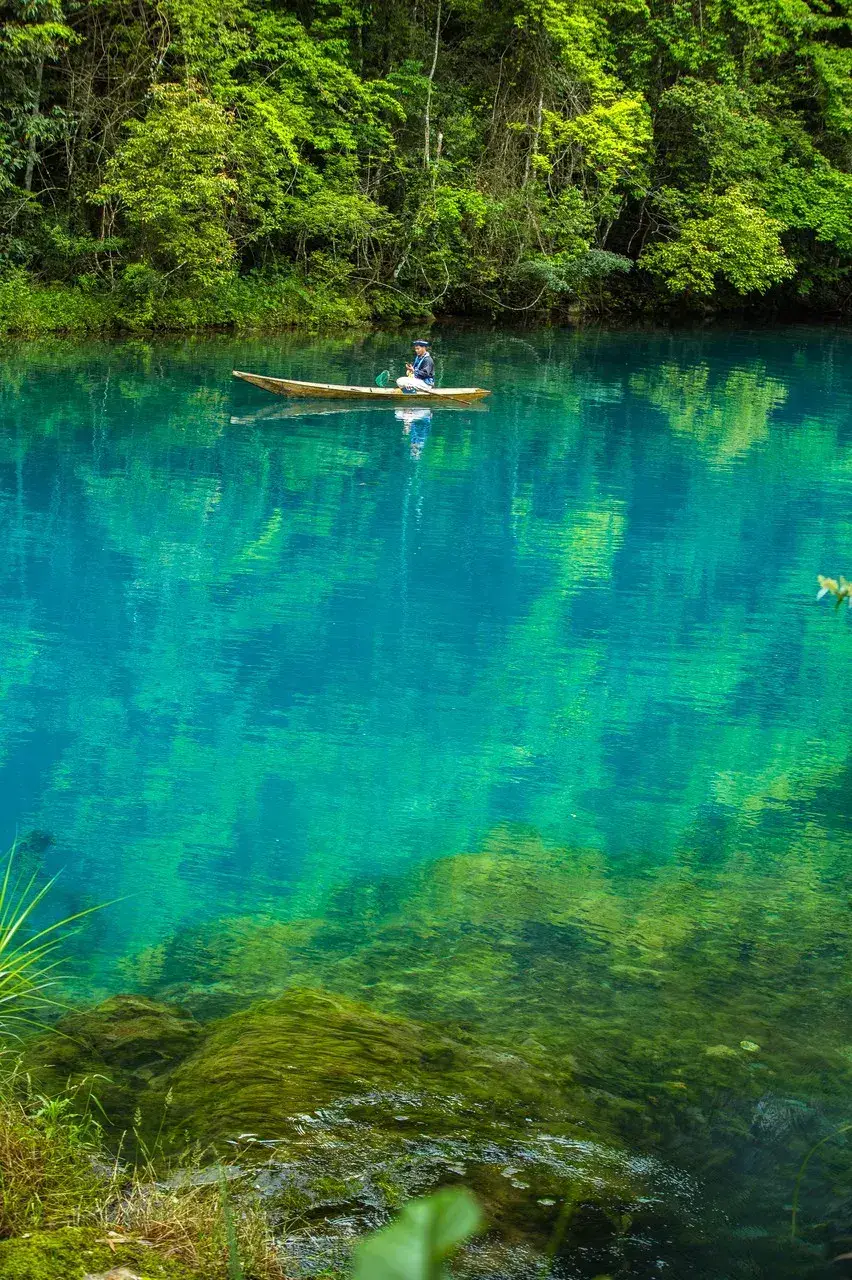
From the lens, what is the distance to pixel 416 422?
20156 millimetres

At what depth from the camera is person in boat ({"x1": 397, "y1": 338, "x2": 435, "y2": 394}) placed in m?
19.7

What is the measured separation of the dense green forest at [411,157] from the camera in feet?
80.1

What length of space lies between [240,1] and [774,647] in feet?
68.1

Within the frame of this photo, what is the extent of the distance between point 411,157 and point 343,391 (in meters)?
13.7

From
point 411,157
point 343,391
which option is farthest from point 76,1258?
point 411,157

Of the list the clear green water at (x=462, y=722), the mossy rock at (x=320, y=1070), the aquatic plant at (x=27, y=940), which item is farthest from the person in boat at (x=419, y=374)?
the mossy rock at (x=320, y=1070)

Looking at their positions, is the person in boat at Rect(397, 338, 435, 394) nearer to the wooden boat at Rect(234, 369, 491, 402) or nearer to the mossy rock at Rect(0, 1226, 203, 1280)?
the wooden boat at Rect(234, 369, 491, 402)

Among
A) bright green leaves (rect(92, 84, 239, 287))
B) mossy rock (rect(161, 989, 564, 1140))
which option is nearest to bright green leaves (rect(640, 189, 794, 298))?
bright green leaves (rect(92, 84, 239, 287))

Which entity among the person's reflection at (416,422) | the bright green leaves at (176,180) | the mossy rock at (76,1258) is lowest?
the person's reflection at (416,422)

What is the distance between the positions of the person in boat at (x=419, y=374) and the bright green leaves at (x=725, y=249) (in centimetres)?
1477

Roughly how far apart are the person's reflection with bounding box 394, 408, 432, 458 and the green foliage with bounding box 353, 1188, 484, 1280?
18544mm

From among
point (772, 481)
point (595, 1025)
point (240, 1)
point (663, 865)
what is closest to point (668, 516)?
point (772, 481)

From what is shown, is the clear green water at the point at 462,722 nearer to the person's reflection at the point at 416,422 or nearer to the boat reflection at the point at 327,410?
the person's reflection at the point at 416,422

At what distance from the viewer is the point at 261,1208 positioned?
3.03m
